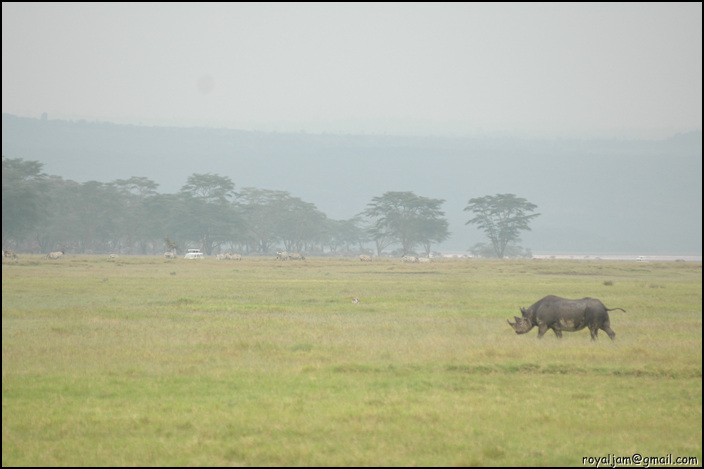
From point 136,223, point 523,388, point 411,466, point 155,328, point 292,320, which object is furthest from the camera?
point 136,223

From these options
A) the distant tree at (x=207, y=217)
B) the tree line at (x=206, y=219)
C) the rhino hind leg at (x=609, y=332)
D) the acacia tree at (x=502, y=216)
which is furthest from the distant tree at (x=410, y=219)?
the rhino hind leg at (x=609, y=332)

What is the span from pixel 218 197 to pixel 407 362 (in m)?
112

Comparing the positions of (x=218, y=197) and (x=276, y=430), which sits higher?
(x=218, y=197)

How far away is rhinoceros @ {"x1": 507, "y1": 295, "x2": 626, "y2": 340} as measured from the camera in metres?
19.1

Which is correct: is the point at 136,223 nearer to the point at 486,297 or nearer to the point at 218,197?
the point at 218,197

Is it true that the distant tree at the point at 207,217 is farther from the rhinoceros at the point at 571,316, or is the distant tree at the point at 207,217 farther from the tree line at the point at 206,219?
the rhinoceros at the point at 571,316

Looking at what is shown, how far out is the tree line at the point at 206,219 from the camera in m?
111

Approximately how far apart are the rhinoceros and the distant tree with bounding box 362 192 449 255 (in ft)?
352

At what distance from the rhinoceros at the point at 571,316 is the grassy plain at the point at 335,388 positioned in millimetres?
452

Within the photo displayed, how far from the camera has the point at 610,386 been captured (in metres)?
13.7

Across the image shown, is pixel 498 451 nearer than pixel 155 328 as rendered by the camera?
Yes

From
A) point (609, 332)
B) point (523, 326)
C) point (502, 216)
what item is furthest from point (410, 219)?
point (609, 332)

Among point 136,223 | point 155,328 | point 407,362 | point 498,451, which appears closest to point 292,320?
point 155,328

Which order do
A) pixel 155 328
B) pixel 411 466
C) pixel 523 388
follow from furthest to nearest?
pixel 155 328 < pixel 523 388 < pixel 411 466
